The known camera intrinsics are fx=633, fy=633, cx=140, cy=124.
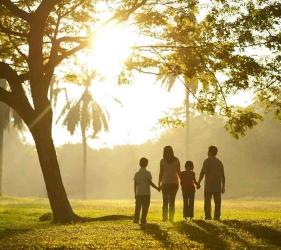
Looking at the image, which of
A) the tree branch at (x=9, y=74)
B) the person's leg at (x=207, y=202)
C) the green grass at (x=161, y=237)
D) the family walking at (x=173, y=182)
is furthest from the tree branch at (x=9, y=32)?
the person's leg at (x=207, y=202)

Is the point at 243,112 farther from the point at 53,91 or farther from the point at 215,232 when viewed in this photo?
the point at 53,91

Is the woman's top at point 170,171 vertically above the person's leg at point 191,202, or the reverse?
the woman's top at point 170,171

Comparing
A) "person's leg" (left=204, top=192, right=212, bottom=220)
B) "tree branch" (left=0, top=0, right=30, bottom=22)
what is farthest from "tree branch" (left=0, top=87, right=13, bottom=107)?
"person's leg" (left=204, top=192, right=212, bottom=220)

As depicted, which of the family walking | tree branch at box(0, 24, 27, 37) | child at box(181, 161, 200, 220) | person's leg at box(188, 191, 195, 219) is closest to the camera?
the family walking

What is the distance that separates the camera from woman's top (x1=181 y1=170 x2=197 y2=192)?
18188mm

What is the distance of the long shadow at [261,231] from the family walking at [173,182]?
4.59ft

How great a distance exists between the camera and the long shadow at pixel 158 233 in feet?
42.9

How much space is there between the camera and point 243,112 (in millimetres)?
22469

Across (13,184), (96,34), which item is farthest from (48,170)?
(13,184)

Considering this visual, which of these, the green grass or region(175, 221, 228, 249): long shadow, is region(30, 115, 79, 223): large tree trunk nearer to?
the green grass

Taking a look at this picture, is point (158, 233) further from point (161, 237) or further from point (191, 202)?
point (191, 202)

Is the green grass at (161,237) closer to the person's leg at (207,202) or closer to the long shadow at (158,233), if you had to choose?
the long shadow at (158,233)

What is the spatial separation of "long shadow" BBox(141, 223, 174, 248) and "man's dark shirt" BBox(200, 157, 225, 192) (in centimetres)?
237

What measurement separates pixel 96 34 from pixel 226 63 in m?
4.71
